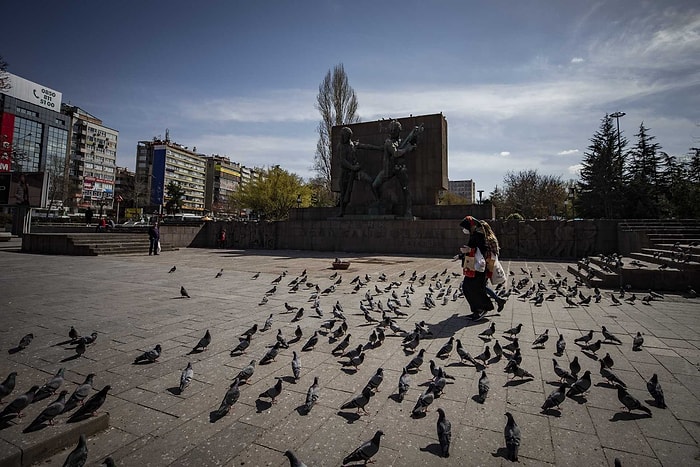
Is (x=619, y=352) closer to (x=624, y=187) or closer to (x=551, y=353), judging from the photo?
(x=551, y=353)

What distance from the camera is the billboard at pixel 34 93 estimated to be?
236 feet

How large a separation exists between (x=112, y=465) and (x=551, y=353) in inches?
200

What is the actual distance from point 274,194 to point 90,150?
74168 mm

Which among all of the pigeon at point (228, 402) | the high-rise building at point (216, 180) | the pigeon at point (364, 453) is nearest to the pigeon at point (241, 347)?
the pigeon at point (228, 402)

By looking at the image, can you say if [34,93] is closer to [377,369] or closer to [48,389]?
[48,389]

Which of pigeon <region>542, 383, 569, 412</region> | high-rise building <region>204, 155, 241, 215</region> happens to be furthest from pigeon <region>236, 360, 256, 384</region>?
high-rise building <region>204, 155, 241, 215</region>

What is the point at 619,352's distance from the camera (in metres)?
4.77

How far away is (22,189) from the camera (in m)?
27.4

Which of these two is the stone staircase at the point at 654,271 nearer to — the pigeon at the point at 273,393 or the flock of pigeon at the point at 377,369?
the flock of pigeon at the point at 377,369

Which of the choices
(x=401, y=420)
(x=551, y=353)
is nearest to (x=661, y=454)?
(x=401, y=420)

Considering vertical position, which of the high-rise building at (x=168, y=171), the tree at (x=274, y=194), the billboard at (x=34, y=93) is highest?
the billboard at (x=34, y=93)

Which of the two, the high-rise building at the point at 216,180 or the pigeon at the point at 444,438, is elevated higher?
the high-rise building at the point at 216,180

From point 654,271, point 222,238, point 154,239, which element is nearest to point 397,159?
point 222,238

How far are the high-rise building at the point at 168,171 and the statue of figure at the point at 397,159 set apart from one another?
79053 millimetres
